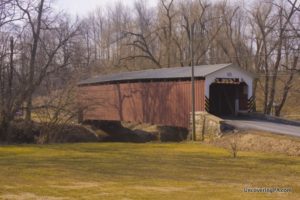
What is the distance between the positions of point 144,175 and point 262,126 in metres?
13.1

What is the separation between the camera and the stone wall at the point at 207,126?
26047 mm

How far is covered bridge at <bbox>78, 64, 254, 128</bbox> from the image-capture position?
28.8 m

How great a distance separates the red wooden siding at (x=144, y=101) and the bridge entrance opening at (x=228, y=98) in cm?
255

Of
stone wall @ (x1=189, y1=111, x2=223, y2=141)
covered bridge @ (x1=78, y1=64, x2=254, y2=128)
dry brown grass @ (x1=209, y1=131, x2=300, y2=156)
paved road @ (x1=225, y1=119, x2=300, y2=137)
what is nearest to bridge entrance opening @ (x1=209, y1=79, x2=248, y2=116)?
covered bridge @ (x1=78, y1=64, x2=254, y2=128)

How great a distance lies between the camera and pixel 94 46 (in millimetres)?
66438

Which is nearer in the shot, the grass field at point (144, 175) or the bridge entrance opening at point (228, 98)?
the grass field at point (144, 175)

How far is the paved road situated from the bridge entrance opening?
2.52m

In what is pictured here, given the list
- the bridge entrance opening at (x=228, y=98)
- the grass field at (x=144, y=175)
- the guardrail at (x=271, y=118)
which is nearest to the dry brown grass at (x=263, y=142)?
the grass field at (x=144, y=175)

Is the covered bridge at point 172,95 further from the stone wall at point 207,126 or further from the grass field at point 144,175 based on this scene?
the grass field at point 144,175

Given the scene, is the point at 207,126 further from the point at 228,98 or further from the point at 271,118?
the point at 228,98

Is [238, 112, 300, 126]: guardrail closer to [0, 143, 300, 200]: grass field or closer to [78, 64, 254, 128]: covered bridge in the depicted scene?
[78, 64, 254, 128]: covered bridge

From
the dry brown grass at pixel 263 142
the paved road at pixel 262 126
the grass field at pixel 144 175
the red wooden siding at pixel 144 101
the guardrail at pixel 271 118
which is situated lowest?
the grass field at pixel 144 175

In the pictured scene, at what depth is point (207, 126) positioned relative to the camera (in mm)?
27500

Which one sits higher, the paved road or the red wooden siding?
the red wooden siding
